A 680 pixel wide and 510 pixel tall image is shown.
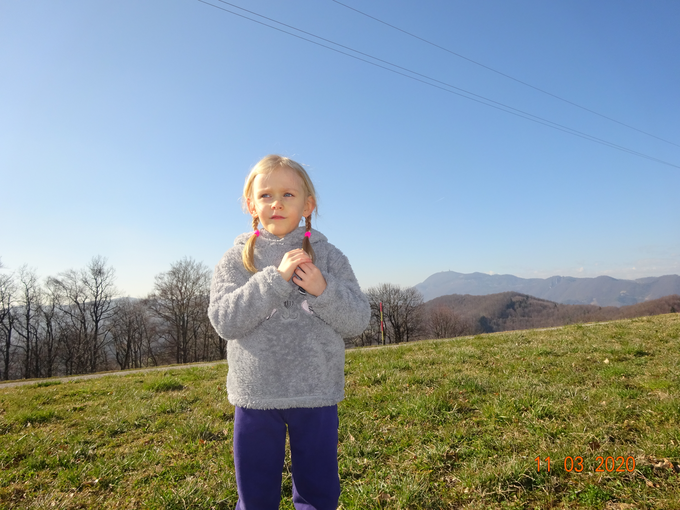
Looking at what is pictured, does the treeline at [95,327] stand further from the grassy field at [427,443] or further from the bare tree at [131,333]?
the grassy field at [427,443]

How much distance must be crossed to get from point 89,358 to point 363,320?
59843 mm

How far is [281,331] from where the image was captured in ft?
6.82

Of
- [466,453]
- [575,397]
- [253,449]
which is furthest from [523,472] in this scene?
[253,449]

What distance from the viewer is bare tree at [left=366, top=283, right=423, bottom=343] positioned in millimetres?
68500

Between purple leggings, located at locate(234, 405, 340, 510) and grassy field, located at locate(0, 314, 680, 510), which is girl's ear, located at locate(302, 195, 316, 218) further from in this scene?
grassy field, located at locate(0, 314, 680, 510)

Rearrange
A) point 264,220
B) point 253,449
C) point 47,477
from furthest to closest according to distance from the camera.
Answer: point 47,477
point 264,220
point 253,449

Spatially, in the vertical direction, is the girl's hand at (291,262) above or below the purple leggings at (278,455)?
above

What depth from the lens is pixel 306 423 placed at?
2.04 metres

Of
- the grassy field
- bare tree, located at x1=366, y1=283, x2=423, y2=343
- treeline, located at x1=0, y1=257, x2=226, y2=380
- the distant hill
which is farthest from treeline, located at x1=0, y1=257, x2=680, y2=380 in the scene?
the distant hill

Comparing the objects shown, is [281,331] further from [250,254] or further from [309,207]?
[309,207]

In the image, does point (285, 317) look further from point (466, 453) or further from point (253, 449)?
point (466, 453)

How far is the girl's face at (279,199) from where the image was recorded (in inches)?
86.0

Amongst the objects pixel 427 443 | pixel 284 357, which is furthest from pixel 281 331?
pixel 427 443
